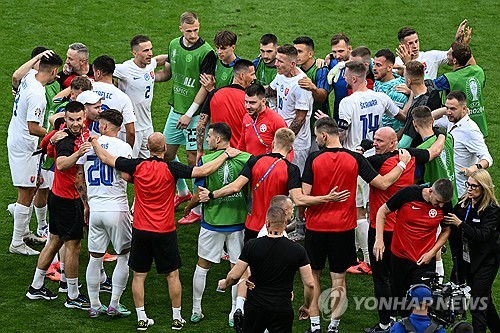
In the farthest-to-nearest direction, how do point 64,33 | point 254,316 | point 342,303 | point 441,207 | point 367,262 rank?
1. point 64,33
2. point 367,262
3. point 342,303
4. point 441,207
5. point 254,316

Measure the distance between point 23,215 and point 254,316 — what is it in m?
4.11

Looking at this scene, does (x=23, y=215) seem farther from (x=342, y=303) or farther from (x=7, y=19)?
(x=7, y=19)

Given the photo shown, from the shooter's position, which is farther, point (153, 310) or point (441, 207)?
point (153, 310)

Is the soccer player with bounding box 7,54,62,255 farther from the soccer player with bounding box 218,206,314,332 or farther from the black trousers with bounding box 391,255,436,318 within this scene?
the black trousers with bounding box 391,255,436,318

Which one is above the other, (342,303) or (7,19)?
(7,19)

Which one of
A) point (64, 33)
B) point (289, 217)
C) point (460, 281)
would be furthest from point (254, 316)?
point (64, 33)

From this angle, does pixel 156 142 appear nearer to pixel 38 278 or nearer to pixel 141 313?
pixel 141 313

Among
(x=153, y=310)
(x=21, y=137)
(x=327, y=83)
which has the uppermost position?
(x=327, y=83)

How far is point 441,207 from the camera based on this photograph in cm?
980

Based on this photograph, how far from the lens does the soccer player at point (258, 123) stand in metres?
11.1

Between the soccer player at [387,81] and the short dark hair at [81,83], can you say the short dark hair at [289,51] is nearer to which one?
the soccer player at [387,81]

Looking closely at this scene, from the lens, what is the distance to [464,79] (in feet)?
40.5

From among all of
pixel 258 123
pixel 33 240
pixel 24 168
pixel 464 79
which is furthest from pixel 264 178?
pixel 33 240

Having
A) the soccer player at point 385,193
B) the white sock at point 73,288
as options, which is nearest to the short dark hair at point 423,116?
the soccer player at point 385,193
